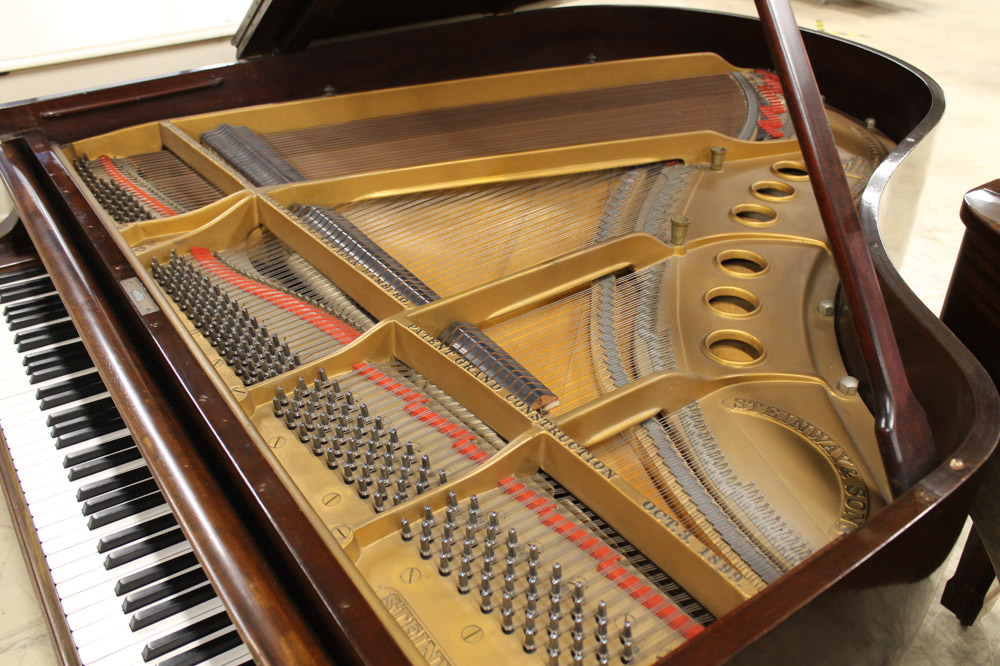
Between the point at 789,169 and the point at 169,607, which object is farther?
the point at 789,169

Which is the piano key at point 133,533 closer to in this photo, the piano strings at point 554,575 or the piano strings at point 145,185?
the piano strings at point 554,575

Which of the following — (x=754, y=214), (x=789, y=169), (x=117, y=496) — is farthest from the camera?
(x=789, y=169)

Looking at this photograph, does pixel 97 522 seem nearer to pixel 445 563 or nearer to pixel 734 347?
pixel 445 563

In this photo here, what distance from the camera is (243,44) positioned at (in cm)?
315

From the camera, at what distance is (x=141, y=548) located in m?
1.84

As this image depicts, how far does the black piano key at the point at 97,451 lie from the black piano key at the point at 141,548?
1.14 feet

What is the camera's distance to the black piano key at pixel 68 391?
2289mm

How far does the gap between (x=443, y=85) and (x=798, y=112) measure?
6.37ft

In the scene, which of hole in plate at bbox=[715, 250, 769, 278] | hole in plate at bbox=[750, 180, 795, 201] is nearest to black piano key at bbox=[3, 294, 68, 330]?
hole in plate at bbox=[715, 250, 769, 278]

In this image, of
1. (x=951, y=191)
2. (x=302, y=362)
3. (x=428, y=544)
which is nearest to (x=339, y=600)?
(x=428, y=544)

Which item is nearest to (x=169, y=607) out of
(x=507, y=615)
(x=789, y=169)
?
(x=507, y=615)

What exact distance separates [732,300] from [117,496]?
175 centimetres

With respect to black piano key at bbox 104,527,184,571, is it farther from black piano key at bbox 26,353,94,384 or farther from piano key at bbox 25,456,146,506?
black piano key at bbox 26,353,94,384

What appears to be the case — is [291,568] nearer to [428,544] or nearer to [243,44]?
[428,544]
